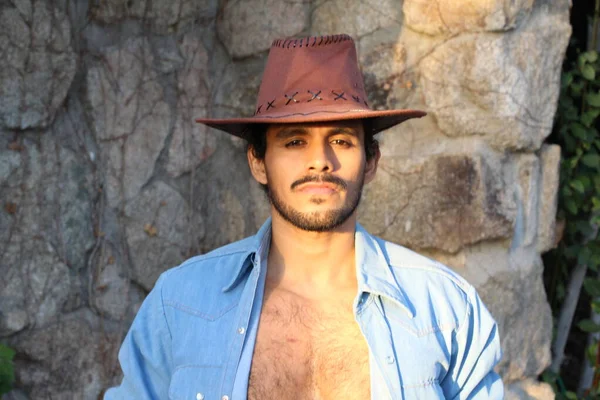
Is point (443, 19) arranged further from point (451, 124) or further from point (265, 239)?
point (265, 239)

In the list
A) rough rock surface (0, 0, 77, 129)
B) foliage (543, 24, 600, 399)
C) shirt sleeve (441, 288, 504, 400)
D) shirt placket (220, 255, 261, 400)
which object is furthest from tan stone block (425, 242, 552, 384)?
rough rock surface (0, 0, 77, 129)

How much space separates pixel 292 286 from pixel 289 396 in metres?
0.34

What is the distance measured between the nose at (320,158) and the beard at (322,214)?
0.02 m

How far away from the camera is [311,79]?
7.48 feet

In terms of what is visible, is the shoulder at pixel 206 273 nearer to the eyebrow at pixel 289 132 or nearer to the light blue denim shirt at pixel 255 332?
the light blue denim shirt at pixel 255 332

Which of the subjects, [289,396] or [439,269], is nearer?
[289,396]

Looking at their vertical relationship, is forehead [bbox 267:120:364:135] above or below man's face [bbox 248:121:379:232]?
above

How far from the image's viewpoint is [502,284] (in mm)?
2977

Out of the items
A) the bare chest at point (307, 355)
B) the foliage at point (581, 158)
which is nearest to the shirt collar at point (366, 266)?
the bare chest at point (307, 355)

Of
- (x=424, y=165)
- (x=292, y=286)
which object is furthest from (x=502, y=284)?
(x=292, y=286)

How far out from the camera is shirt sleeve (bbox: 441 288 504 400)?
2221 millimetres

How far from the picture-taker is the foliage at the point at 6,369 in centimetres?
272

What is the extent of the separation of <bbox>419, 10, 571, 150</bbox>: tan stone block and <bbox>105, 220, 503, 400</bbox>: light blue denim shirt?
791 millimetres

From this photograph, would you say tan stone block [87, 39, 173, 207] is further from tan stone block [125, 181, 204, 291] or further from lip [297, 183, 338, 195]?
lip [297, 183, 338, 195]
